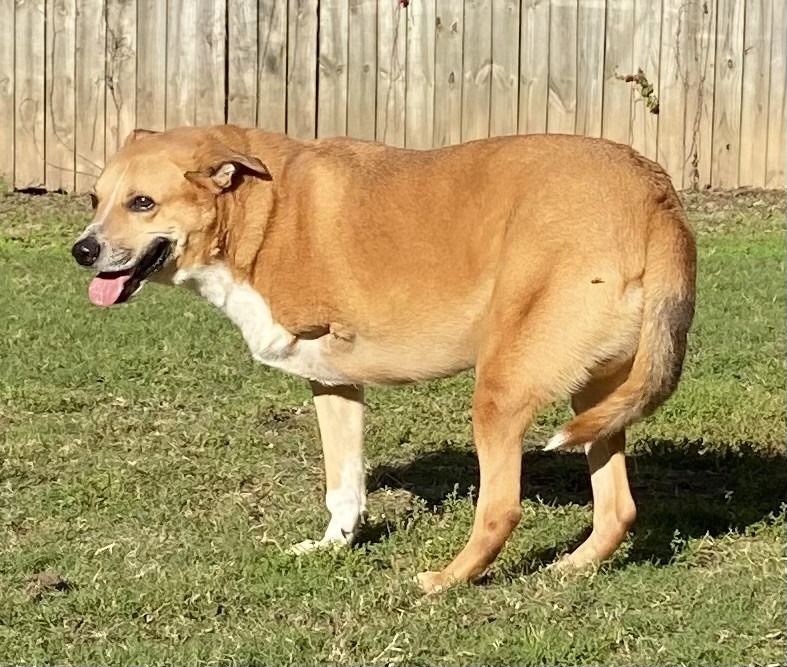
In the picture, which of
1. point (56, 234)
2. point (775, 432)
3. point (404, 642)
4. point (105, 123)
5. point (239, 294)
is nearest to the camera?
point (404, 642)

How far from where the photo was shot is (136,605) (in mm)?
5422

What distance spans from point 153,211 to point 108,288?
0.34 m

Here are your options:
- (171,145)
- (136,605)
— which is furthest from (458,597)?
(171,145)

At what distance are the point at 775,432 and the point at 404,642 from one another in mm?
3343

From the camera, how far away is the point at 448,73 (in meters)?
14.0

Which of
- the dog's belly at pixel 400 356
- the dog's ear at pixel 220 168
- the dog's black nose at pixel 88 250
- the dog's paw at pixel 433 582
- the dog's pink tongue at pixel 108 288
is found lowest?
the dog's paw at pixel 433 582

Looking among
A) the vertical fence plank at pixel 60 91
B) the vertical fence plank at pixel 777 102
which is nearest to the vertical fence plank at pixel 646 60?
the vertical fence plank at pixel 777 102

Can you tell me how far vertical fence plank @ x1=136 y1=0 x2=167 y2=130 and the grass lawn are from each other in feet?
12.5

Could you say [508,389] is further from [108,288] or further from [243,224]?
[108,288]

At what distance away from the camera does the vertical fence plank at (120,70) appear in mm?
13750

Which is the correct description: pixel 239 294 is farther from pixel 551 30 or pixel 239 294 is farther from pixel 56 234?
pixel 551 30

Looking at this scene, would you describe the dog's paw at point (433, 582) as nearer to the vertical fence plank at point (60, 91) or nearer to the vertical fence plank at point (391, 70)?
the vertical fence plank at point (391, 70)

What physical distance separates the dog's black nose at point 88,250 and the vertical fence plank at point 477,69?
337 inches

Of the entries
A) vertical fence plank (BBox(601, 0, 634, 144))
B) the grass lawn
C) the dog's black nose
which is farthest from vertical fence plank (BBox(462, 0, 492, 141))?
the dog's black nose
